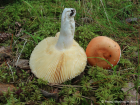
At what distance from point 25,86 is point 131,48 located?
2.20 m

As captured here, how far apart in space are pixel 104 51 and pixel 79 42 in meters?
0.67

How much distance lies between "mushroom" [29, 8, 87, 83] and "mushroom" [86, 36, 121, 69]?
0.25m

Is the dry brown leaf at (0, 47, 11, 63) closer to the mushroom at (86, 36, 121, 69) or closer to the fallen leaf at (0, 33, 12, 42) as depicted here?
the fallen leaf at (0, 33, 12, 42)

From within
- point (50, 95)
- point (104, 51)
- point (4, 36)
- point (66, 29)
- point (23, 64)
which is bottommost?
point (50, 95)

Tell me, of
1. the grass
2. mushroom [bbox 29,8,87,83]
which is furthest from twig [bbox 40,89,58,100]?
mushroom [bbox 29,8,87,83]

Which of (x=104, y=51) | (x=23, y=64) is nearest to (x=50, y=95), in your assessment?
(x=23, y=64)

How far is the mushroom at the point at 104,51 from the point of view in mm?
1906

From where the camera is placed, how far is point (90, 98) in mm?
1611

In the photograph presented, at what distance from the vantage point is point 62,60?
168cm

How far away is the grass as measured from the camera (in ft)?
5.13

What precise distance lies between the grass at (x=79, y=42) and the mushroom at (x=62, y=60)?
15cm

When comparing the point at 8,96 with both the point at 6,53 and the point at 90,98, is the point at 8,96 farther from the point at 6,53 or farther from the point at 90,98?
the point at 90,98

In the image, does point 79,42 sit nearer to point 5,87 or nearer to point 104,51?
point 104,51

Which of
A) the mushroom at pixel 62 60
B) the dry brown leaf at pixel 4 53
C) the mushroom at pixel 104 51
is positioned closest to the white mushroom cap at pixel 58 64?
the mushroom at pixel 62 60
